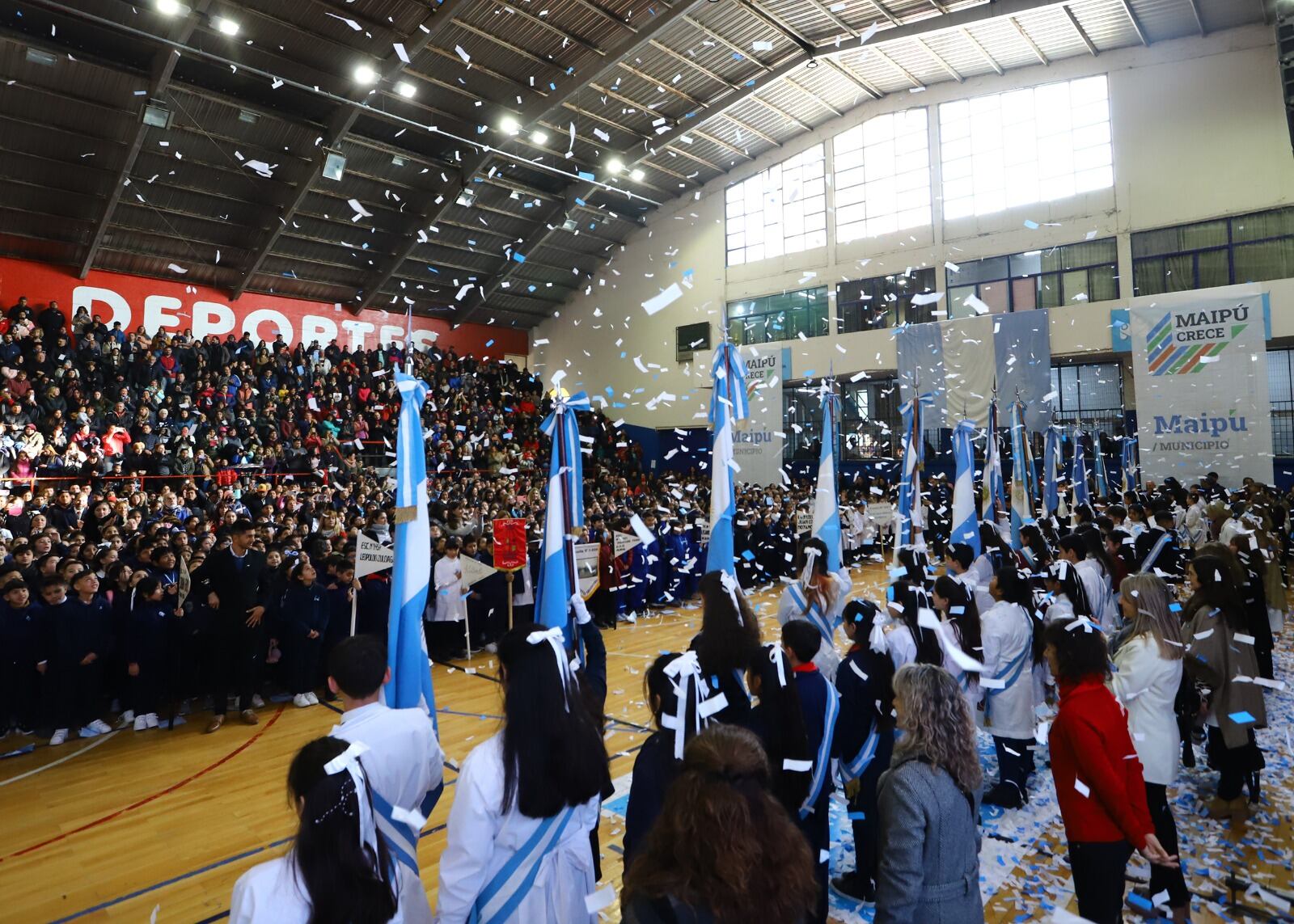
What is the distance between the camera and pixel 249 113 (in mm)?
11984

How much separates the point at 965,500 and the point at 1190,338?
8381 mm

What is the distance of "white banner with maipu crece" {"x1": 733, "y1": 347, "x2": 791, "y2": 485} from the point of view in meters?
16.0

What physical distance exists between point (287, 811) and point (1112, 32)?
1763 centimetres

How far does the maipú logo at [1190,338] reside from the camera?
38.5ft

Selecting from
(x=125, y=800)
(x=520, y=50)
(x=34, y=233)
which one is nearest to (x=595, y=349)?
(x=520, y=50)

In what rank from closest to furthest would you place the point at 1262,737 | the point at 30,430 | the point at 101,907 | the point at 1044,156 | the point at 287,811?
the point at 101,907 < the point at 287,811 < the point at 1262,737 < the point at 30,430 < the point at 1044,156

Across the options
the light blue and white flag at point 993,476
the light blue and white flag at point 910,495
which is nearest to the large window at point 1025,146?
the light blue and white flag at point 993,476

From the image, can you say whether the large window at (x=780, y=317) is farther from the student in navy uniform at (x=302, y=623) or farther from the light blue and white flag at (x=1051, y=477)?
the student in navy uniform at (x=302, y=623)

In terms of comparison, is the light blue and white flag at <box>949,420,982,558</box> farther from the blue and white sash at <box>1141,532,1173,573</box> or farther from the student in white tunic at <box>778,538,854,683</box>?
the student in white tunic at <box>778,538,854,683</box>

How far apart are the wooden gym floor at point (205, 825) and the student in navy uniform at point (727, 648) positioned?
1.19 m

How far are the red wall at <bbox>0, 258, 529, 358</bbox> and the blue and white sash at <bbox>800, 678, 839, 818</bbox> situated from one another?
15890 millimetres

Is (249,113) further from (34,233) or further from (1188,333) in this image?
(1188,333)

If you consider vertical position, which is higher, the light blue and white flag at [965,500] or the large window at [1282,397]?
the large window at [1282,397]

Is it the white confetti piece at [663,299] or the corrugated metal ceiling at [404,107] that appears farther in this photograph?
the white confetti piece at [663,299]
